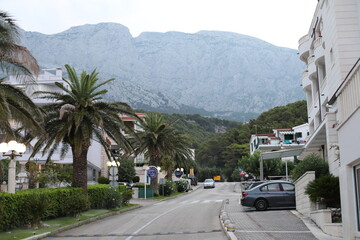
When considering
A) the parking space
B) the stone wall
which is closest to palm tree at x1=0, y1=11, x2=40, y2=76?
the parking space

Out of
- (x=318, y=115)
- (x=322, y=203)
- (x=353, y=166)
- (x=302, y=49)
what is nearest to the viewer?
(x=353, y=166)

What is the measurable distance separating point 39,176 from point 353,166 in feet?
122

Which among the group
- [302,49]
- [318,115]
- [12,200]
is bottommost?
[12,200]

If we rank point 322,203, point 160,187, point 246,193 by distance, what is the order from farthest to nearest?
point 160,187 → point 246,193 → point 322,203

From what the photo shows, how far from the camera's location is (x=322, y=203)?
1673 centimetres

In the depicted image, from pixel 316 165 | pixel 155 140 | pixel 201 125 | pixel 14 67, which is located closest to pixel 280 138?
pixel 155 140

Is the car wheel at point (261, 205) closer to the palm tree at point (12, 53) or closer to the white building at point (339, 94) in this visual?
the white building at point (339, 94)

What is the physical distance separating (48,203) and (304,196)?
1102cm

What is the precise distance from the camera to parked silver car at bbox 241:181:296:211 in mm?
23969

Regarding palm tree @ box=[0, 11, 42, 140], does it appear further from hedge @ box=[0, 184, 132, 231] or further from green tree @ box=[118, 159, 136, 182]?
green tree @ box=[118, 159, 136, 182]

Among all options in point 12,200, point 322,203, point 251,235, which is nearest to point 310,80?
point 322,203

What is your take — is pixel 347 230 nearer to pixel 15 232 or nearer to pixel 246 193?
pixel 15 232

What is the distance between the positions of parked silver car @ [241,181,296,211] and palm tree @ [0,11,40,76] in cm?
A: 1302

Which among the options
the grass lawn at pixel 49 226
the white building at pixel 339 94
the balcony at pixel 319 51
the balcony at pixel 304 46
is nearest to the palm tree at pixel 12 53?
the grass lawn at pixel 49 226
